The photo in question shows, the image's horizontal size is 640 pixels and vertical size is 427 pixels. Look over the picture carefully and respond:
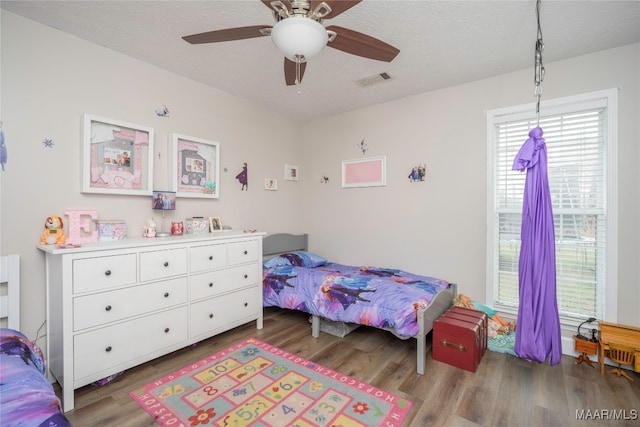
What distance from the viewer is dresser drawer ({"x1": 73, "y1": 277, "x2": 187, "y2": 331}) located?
1.87 meters

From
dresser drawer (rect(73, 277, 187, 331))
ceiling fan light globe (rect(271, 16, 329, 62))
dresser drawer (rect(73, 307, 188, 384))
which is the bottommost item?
dresser drawer (rect(73, 307, 188, 384))

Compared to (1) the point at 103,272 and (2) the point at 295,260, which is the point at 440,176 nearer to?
(2) the point at 295,260

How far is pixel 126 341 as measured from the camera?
81.5 inches

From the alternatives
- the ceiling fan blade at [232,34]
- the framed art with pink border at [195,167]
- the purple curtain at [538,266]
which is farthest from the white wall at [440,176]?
the ceiling fan blade at [232,34]

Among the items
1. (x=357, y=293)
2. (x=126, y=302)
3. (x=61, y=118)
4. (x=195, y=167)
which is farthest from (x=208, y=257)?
(x=61, y=118)

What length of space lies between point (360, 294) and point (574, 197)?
2.07 metres

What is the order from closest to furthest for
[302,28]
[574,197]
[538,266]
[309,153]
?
[302,28] < [538,266] < [574,197] < [309,153]

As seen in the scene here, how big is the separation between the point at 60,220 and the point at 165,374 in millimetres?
1371

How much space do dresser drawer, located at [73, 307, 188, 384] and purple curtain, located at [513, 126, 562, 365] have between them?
8.59 feet

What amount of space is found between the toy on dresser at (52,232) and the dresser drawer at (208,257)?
891 mm

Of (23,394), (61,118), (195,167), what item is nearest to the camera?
(23,394)

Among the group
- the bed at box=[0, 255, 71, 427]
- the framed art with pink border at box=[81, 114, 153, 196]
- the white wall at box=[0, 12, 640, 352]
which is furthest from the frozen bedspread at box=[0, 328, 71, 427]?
the framed art with pink border at box=[81, 114, 153, 196]

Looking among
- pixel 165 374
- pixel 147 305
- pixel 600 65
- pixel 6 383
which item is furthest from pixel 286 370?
pixel 600 65

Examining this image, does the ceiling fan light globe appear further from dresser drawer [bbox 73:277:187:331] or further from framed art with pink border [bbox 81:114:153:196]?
dresser drawer [bbox 73:277:187:331]
